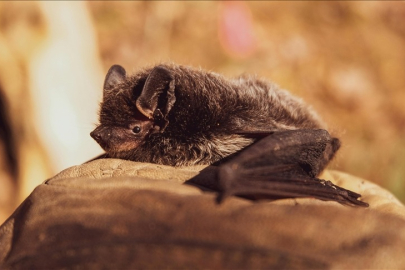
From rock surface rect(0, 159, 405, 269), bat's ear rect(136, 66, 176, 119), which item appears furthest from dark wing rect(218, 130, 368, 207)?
bat's ear rect(136, 66, 176, 119)

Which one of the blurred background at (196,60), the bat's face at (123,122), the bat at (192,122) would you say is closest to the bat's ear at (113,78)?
the bat at (192,122)

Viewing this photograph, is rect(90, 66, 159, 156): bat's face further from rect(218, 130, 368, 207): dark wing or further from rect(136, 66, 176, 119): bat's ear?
rect(218, 130, 368, 207): dark wing

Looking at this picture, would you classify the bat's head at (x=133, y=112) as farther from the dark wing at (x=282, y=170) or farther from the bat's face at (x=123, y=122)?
the dark wing at (x=282, y=170)

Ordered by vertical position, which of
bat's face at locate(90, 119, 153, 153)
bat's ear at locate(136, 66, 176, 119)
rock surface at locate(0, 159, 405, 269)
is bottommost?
rock surface at locate(0, 159, 405, 269)

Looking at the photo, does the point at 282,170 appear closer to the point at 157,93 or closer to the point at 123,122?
the point at 157,93

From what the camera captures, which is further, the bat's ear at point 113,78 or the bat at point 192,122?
the bat's ear at point 113,78
